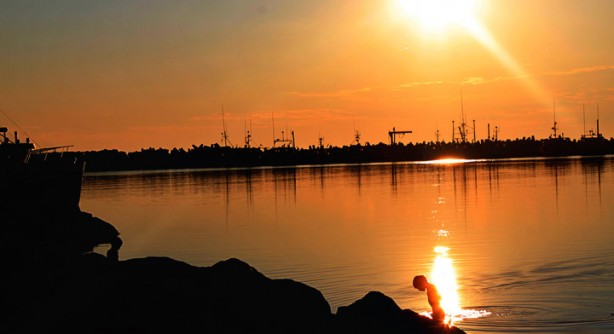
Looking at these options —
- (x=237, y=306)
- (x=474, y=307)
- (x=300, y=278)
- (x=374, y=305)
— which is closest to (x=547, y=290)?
(x=474, y=307)

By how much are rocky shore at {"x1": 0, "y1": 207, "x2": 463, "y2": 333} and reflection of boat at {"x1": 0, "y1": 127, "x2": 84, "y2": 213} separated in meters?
22.4

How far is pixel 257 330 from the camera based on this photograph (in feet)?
53.1

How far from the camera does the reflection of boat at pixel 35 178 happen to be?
41.6 meters

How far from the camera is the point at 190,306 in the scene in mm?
16625

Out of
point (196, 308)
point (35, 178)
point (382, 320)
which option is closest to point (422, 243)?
point (35, 178)

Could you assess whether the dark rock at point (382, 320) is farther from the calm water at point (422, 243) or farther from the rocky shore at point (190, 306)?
the calm water at point (422, 243)

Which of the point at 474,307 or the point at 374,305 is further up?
the point at 374,305

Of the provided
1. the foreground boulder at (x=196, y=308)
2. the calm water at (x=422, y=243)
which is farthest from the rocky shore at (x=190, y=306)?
the calm water at (x=422, y=243)

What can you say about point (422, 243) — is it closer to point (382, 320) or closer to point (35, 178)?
point (35, 178)

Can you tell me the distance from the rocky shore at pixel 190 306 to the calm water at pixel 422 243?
Answer: 18.1ft

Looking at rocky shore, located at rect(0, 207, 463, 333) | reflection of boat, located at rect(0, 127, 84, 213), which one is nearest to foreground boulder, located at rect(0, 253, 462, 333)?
rocky shore, located at rect(0, 207, 463, 333)

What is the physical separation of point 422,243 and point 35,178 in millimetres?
21406

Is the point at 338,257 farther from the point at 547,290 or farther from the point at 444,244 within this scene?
the point at 547,290

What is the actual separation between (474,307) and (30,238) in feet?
66.6
